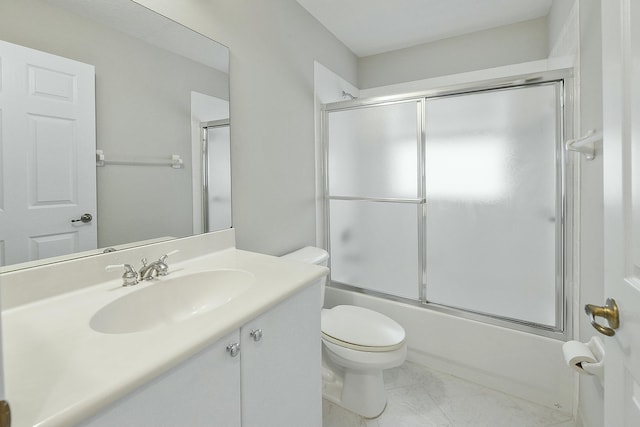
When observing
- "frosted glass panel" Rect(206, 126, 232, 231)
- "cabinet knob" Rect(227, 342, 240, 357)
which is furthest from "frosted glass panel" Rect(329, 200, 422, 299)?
"cabinet knob" Rect(227, 342, 240, 357)

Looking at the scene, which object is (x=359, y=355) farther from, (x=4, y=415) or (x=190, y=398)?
(x=4, y=415)

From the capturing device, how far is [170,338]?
2.14 ft

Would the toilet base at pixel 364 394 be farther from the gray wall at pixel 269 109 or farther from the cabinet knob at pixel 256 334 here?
the cabinet knob at pixel 256 334

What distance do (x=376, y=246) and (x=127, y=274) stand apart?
157 centimetres

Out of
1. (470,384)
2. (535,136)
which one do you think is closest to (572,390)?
(470,384)

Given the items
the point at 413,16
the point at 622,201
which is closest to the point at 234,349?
the point at 622,201

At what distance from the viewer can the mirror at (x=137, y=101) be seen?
94 centimetres

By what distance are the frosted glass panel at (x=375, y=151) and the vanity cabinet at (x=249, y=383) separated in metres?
1.20

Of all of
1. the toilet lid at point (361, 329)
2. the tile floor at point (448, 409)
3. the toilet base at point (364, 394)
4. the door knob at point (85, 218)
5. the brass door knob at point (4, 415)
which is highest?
the door knob at point (85, 218)

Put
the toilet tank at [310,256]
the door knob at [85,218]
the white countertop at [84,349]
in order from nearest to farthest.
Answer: the white countertop at [84,349], the door knob at [85,218], the toilet tank at [310,256]

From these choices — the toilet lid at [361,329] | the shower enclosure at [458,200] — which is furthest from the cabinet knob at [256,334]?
the shower enclosure at [458,200]

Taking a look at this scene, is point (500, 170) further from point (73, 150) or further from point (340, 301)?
point (73, 150)

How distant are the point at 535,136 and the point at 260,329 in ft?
5.56

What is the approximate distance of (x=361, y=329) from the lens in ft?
5.24
